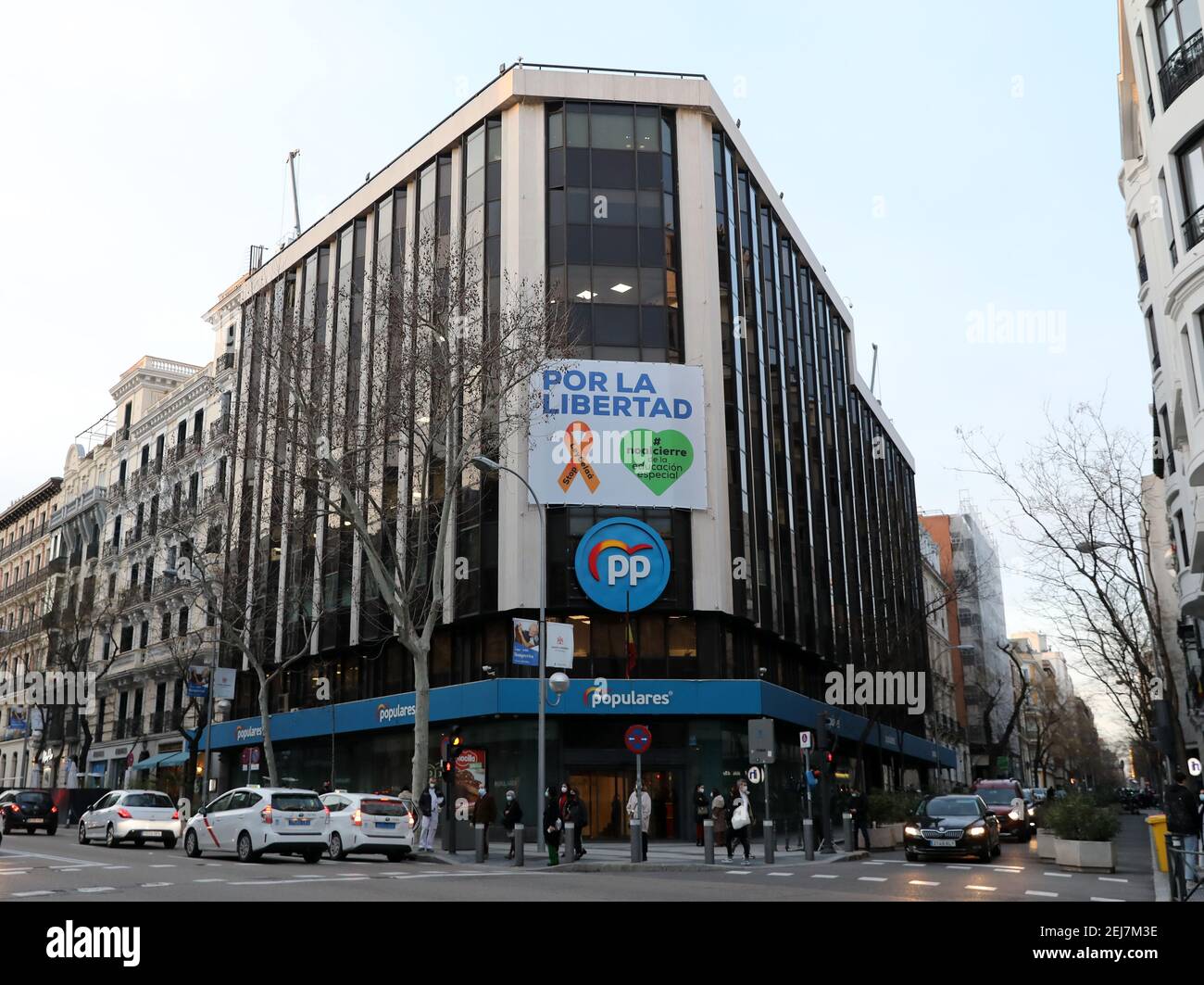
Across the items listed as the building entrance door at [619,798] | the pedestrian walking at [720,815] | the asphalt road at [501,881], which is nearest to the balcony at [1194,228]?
the asphalt road at [501,881]

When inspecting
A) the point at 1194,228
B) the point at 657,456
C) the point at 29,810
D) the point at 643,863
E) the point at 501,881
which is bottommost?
the point at 643,863

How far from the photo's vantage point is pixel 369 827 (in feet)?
74.7

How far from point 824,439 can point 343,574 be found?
77.7 feet

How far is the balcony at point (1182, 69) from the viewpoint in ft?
71.9

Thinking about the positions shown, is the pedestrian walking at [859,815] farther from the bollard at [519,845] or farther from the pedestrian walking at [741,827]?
the bollard at [519,845]

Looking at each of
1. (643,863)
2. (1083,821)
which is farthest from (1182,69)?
(643,863)

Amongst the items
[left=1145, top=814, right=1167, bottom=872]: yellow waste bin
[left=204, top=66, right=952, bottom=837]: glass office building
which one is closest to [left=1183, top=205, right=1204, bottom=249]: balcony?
[left=1145, top=814, right=1167, bottom=872]: yellow waste bin

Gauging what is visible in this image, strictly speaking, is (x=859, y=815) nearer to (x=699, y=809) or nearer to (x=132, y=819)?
(x=699, y=809)

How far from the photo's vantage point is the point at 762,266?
46.2 meters

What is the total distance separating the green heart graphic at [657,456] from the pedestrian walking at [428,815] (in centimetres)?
1363

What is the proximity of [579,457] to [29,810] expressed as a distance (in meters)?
21.5
